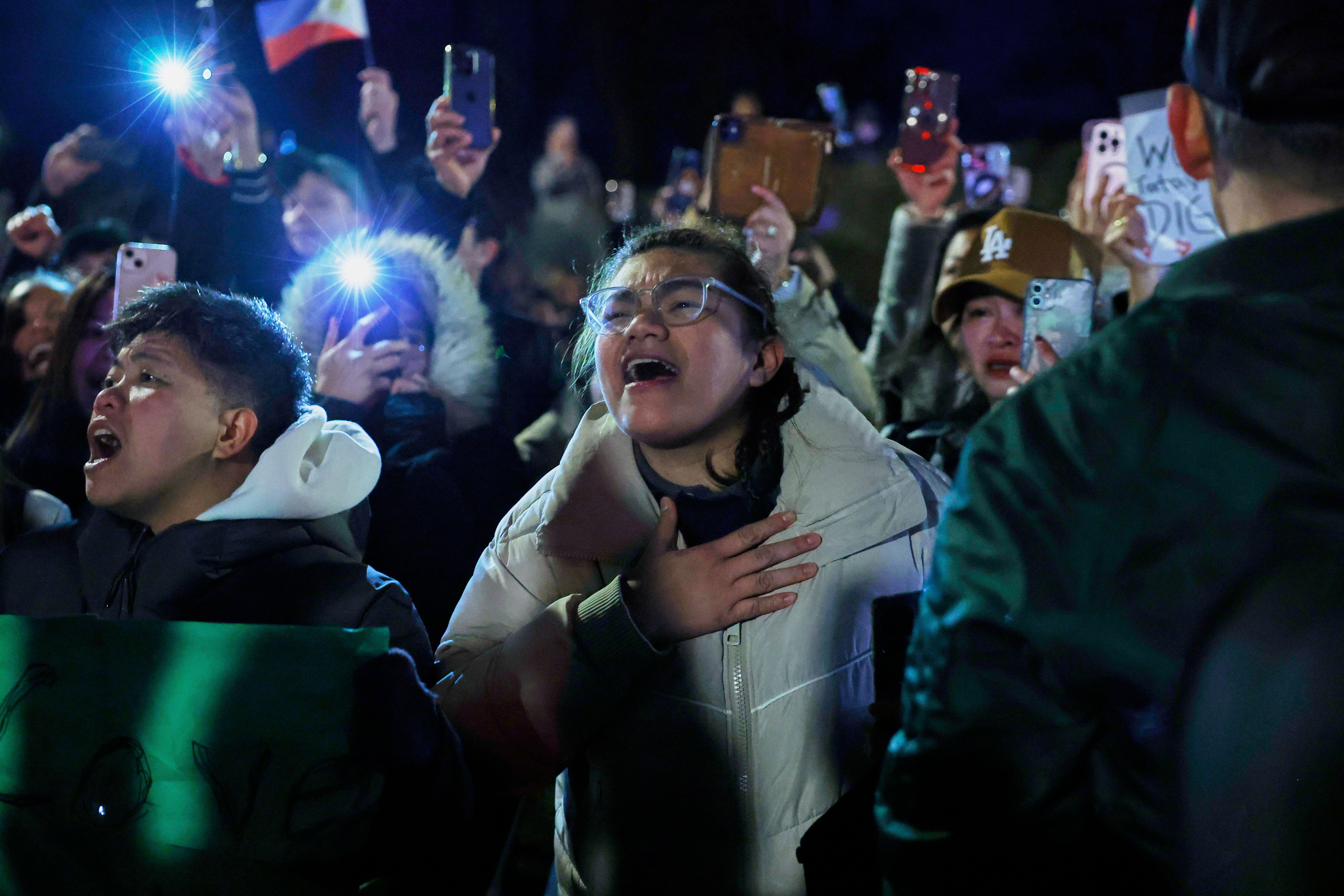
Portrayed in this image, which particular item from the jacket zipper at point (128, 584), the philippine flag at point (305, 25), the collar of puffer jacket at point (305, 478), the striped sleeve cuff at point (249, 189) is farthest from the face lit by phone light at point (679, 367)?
the philippine flag at point (305, 25)

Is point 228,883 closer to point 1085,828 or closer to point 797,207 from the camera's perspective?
point 1085,828

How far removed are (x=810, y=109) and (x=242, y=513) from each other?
9523 millimetres

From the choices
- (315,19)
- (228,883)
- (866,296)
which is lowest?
(866,296)

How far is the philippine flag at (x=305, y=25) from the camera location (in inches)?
205

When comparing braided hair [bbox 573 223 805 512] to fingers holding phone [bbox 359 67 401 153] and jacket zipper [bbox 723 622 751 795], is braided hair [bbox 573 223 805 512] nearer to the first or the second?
jacket zipper [bbox 723 622 751 795]

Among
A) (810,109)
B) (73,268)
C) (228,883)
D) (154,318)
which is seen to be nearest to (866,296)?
(810,109)

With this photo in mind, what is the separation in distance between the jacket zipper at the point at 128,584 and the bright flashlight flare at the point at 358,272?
5.87ft


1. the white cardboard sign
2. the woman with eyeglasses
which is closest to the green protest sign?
the woman with eyeglasses

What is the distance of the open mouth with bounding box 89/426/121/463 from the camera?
7.48ft

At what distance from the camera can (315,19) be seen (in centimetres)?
522

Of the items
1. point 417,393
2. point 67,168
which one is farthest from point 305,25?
point 417,393

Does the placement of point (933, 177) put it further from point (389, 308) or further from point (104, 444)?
point (104, 444)

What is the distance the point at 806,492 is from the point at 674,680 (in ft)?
1.60

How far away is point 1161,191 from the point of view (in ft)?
11.8
